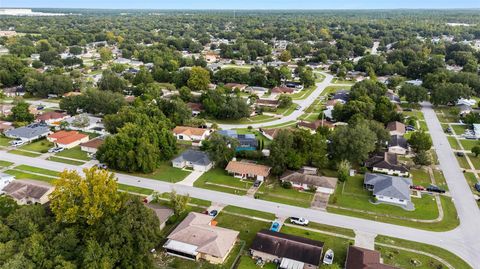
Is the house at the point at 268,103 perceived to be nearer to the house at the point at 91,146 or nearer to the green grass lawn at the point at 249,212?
the house at the point at 91,146

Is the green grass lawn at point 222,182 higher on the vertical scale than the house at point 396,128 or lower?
lower

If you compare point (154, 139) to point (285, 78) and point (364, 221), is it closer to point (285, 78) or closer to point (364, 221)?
point (364, 221)

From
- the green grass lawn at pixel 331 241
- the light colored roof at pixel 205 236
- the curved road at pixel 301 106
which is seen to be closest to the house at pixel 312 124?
the curved road at pixel 301 106

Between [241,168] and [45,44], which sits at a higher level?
[45,44]

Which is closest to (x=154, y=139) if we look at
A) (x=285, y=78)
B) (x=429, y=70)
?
(x=285, y=78)

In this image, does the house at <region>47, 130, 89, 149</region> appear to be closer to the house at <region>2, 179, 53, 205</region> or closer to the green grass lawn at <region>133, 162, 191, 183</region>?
the house at <region>2, 179, 53, 205</region>

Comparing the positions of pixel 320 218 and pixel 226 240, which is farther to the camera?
pixel 320 218
